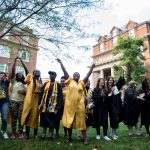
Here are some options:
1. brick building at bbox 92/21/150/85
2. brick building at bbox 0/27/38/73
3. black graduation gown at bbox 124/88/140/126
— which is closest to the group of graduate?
black graduation gown at bbox 124/88/140/126

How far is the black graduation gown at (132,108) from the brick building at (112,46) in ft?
105

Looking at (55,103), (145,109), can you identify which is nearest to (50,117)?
(55,103)

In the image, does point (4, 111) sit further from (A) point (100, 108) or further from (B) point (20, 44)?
(B) point (20, 44)

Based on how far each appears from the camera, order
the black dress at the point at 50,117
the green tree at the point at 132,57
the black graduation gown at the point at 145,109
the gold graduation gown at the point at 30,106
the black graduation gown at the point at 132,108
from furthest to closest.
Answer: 1. the green tree at the point at 132,57
2. the black graduation gown at the point at 132,108
3. the black graduation gown at the point at 145,109
4. the gold graduation gown at the point at 30,106
5. the black dress at the point at 50,117

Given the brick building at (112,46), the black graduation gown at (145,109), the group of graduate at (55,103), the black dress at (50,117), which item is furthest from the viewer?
the brick building at (112,46)

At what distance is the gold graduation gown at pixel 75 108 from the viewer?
241 inches

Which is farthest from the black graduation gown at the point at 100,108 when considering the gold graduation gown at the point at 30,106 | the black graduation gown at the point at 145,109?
the gold graduation gown at the point at 30,106

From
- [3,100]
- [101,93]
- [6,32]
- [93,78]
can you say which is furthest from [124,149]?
[93,78]

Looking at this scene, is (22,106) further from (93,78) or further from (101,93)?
(93,78)

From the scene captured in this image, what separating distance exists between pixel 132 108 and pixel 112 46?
4127cm

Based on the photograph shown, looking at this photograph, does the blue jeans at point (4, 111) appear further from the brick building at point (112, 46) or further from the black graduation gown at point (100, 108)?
the brick building at point (112, 46)

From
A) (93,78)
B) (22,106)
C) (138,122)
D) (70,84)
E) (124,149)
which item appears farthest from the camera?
(93,78)

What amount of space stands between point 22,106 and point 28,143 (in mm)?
1359

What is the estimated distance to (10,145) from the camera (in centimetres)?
574
